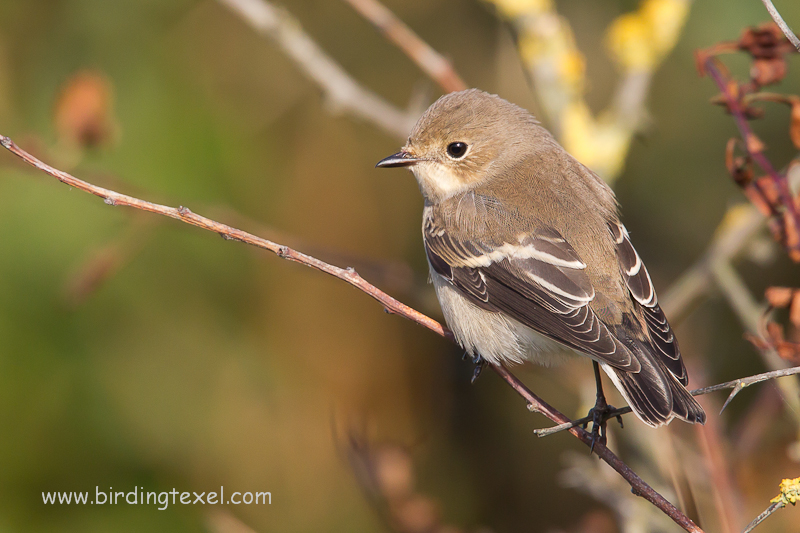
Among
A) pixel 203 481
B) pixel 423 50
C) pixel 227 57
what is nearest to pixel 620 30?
pixel 423 50

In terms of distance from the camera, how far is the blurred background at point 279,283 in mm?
4102

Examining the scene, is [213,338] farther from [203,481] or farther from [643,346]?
[643,346]

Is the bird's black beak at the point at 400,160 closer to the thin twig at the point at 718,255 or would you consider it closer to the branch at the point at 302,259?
the branch at the point at 302,259

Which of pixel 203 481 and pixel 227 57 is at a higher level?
pixel 227 57

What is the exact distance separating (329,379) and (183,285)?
3.73ft

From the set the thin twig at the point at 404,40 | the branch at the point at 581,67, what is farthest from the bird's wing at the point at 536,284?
the branch at the point at 581,67

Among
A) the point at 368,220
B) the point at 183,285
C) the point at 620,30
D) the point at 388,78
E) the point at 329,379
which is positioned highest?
the point at 388,78

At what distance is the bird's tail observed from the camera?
2727 millimetres

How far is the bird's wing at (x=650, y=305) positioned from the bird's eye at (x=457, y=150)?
873 mm

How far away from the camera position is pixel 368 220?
219 inches

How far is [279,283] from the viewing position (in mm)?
5188

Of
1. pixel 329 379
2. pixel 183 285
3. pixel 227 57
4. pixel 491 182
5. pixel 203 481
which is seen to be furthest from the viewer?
pixel 227 57

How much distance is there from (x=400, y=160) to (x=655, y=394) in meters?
1.73

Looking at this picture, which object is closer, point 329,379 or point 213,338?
point 213,338
